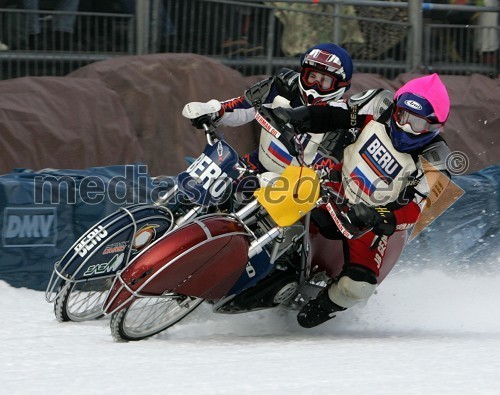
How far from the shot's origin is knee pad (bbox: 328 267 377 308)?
5723mm

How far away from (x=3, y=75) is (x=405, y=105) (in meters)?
4.29

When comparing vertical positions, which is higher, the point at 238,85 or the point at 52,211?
the point at 238,85

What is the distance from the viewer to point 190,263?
502 centimetres

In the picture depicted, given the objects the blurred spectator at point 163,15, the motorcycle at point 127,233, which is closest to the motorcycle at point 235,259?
the motorcycle at point 127,233

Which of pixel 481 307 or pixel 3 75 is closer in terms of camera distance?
pixel 481 307

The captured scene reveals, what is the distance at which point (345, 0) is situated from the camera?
9.48 m

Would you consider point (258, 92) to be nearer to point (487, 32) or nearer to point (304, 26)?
point (304, 26)

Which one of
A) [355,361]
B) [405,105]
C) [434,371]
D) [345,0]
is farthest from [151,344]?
[345,0]

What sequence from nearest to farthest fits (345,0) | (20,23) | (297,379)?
(297,379) → (20,23) → (345,0)

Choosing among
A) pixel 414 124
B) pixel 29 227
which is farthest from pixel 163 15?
pixel 414 124

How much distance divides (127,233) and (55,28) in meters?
3.37

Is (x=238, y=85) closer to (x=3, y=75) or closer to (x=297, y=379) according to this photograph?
(x=3, y=75)

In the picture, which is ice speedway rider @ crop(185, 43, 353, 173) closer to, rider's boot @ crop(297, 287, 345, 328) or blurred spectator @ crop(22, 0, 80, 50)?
rider's boot @ crop(297, 287, 345, 328)

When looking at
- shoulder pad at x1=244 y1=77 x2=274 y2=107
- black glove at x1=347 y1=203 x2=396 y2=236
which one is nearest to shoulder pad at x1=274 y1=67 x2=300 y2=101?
shoulder pad at x1=244 y1=77 x2=274 y2=107
